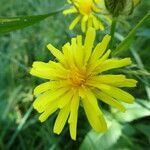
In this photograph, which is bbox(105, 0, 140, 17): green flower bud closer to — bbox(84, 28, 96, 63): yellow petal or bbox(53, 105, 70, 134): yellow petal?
bbox(84, 28, 96, 63): yellow petal

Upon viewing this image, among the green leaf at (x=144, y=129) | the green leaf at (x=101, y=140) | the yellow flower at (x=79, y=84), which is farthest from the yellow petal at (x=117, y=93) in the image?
the green leaf at (x=144, y=129)

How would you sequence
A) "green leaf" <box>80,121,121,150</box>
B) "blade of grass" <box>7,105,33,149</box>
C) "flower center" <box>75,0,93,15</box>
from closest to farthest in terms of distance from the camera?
"flower center" <box>75,0,93,15</box> → "green leaf" <box>80,121,121,150</box> → "blade of grass" <box>7,105,33,149</box>

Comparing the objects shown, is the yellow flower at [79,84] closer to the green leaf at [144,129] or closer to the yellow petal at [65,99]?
the yellow petal at [65,99]

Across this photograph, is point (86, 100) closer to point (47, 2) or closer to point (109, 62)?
point (109, 62)

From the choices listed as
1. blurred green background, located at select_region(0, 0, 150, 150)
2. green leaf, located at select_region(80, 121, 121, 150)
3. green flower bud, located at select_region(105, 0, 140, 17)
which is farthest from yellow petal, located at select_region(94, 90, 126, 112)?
green leaf, located at select_region(80, 121, 121, 150)

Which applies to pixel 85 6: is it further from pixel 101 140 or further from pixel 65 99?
pixel 101 140

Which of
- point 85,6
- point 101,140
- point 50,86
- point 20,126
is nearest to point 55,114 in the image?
point 20,126

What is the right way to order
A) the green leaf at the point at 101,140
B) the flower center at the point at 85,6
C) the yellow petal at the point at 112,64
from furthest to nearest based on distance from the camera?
the green leaf at the point at 101,140 < the flower center at the point at 85,6 < the yellow petal at the point at 112,64
